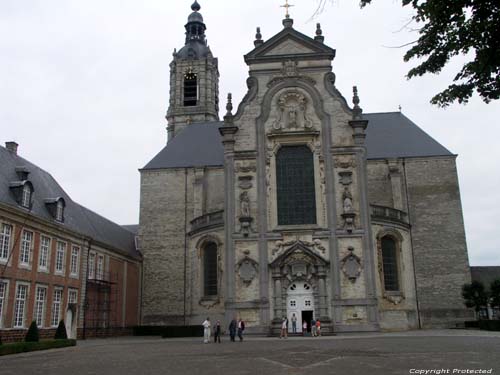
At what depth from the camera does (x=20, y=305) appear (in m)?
24.7

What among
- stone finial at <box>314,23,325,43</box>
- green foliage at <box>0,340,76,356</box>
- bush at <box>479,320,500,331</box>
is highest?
stone finial at <box>314,23,325,43</box>

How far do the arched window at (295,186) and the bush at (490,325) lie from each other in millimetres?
10963

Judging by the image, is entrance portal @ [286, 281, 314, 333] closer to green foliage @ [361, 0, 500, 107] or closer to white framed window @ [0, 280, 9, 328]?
white framed window @ [0, 280, 9, 328]

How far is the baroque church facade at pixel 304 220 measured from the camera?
2866cm

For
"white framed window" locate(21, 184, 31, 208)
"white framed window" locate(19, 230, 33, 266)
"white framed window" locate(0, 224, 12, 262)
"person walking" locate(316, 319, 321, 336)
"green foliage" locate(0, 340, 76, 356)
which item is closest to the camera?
"green foliage" locate(0, 340, 76, 356)

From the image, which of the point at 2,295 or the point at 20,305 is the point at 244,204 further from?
the point at 2,295

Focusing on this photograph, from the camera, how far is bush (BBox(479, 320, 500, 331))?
27525 mm

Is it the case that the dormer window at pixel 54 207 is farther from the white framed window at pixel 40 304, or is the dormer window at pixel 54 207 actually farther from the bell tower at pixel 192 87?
the bell tower at pixel 192 87

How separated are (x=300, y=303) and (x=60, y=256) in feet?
44.0

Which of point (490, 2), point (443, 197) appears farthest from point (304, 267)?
point (490, 2)

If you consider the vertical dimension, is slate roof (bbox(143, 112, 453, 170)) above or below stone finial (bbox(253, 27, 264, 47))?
below

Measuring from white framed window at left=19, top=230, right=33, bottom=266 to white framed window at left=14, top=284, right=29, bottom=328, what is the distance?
1.14m

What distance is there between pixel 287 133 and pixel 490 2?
24502 millimetres

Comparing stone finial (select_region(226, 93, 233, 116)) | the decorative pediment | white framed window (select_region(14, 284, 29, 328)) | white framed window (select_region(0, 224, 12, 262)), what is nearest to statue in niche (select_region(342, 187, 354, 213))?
the decorative pediment
